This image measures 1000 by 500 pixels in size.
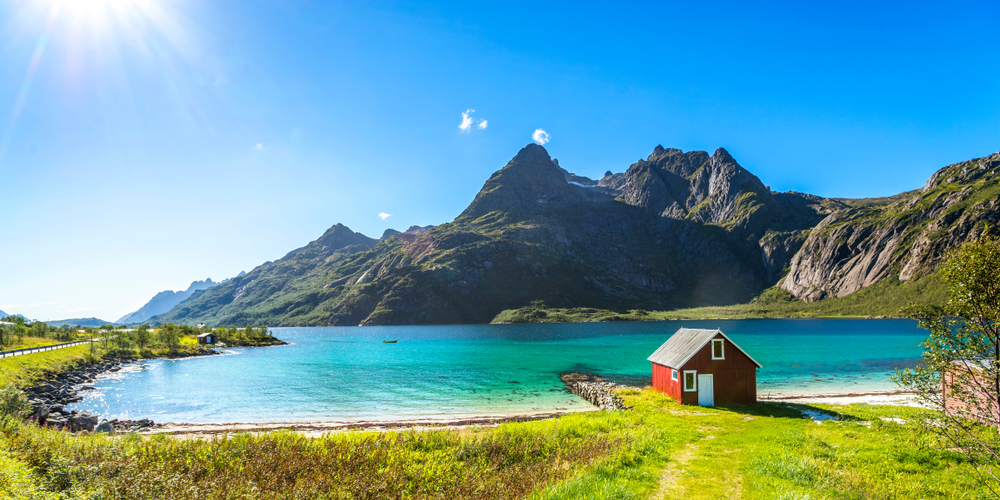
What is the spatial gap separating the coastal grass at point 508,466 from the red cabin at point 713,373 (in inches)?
412

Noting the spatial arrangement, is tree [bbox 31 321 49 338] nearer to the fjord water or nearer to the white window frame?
the fjord water

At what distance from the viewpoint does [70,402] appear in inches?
1775

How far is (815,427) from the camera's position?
24.3 metres

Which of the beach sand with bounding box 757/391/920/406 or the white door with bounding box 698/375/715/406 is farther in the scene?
the beach sand with bounding box 757/391/920/406

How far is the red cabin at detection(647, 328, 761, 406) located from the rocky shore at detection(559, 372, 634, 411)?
488cm

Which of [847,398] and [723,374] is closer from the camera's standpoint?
[723,374]

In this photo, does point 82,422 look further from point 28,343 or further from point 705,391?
point 28,343

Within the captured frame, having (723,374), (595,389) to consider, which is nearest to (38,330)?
(595,389)

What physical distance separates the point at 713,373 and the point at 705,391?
5.29 ft

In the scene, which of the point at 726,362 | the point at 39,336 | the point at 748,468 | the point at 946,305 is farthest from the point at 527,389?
the point at 39,336

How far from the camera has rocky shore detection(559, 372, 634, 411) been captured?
3699 centimetres

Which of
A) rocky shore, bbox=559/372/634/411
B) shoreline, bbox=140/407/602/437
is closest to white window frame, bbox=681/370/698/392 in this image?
rocky shore, bbox=559/372/634/411

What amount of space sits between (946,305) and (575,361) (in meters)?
70.2

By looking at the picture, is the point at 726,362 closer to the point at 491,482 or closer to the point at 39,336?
→ the point at 491,482
